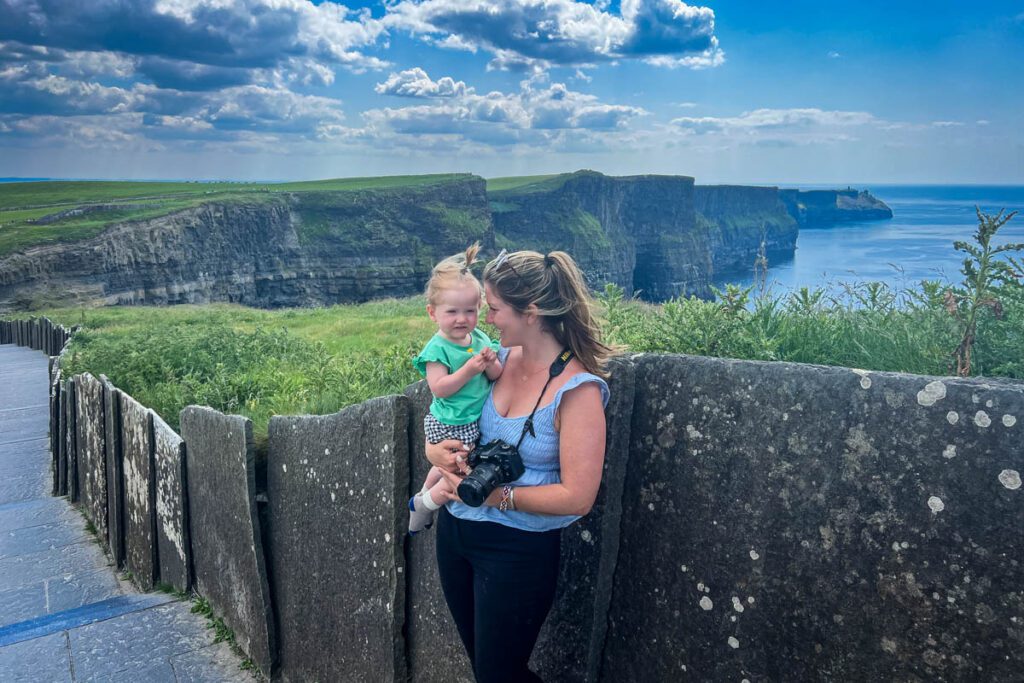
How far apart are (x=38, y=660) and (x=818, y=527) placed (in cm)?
525

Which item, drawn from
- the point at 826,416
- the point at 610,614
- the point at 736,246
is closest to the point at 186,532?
the point at 610,614

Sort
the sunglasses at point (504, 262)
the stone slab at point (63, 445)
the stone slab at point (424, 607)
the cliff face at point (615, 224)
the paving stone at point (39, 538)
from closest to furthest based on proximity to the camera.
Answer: the sunglasses at point (504, 262) < the stone slab at point (424, 607) < the paving stone at point (39, 538) < the stone slab at point (63, 445) < the cliff face at point (615, 224)

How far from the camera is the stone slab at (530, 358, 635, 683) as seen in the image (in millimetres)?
2840

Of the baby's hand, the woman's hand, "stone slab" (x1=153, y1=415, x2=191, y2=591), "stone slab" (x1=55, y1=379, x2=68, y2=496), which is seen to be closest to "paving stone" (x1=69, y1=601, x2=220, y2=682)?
"stone slab" (x1=153, y1=415, x2=191, y2=591)

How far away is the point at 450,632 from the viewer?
3645mm

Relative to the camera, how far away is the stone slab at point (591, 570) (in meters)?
2.84

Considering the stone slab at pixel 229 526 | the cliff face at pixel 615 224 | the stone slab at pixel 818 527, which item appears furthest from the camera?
the cliff face at pixel 615 224

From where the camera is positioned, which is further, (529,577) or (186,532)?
(186,532)

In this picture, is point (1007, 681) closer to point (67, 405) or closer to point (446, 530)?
point (446, 530)

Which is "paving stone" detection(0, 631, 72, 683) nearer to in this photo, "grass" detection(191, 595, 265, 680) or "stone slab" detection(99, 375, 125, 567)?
"grass" detection(191, 595, 265, 680)

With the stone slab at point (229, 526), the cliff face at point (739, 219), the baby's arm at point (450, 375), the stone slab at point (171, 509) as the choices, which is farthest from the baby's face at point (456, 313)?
the cliff face at point (739, 219)

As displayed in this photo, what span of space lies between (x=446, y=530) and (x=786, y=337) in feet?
5.54

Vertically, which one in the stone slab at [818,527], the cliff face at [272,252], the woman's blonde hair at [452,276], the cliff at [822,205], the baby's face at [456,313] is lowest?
the cliff face at [272,252]

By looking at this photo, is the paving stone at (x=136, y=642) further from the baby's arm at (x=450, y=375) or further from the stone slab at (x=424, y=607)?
the baby's arm at (x=450, y=375)
